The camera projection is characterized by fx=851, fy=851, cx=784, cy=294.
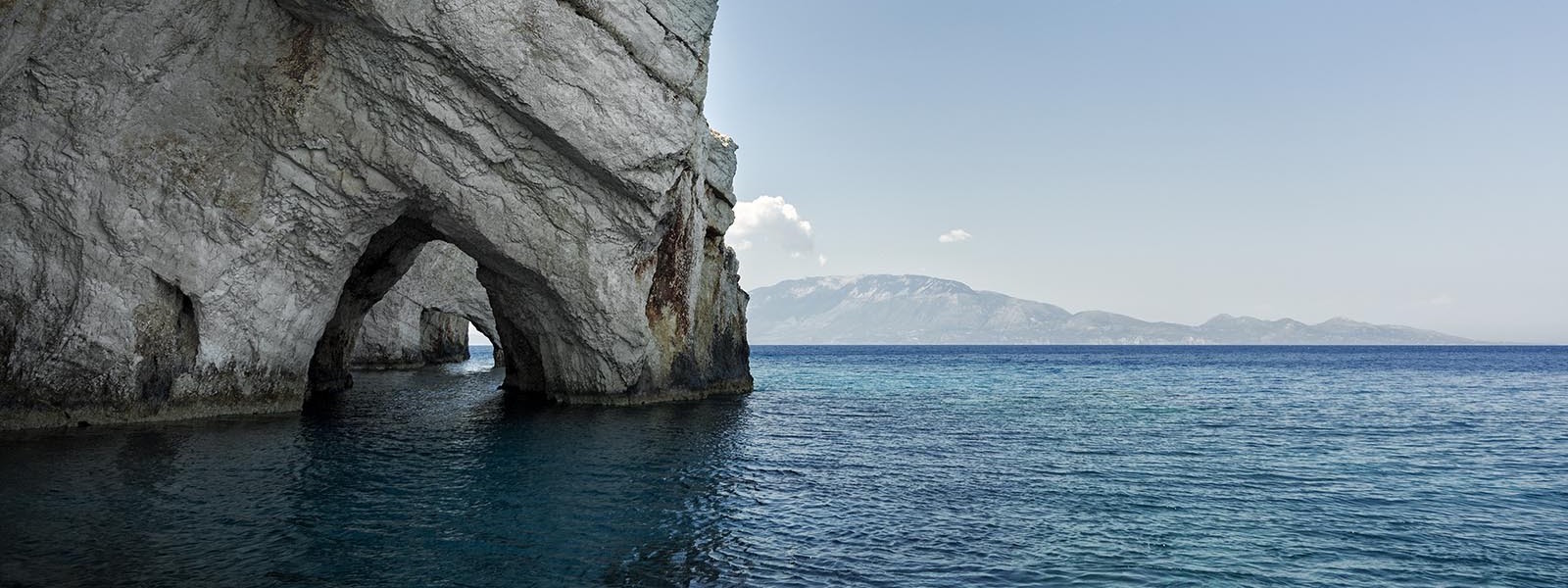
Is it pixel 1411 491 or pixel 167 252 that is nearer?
pixel 1411 491

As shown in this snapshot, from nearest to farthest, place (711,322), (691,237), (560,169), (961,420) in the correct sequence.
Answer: (560,169) < (961,420) < (691,237) < (711,322)

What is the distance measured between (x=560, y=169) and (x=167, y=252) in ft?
32.7

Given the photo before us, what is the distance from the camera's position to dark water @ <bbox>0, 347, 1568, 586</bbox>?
1098 cm

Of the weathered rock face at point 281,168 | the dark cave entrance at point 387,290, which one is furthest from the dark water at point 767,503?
the dark cave entrance at point 387,290

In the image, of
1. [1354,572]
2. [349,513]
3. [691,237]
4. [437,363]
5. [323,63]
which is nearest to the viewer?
A: [1354,572]

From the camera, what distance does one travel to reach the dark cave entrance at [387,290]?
2838 cm

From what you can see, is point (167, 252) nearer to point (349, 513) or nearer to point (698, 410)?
point (349, 513)

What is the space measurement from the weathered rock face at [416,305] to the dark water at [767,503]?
26.7m

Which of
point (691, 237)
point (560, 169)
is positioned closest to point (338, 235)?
point (560, 169)

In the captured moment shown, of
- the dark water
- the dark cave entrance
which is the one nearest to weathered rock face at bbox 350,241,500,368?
the dark cave entrance

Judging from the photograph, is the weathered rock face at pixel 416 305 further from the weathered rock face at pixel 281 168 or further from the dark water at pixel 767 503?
the dark water at pixel 767 503

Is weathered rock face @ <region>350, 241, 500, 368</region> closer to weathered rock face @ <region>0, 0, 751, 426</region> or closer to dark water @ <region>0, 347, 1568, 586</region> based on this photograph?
weathered rock face @ <region>0, 0, 751, 426</region>

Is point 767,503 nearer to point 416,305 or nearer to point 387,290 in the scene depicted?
point 387,290

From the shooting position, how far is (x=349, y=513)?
44.0ft
